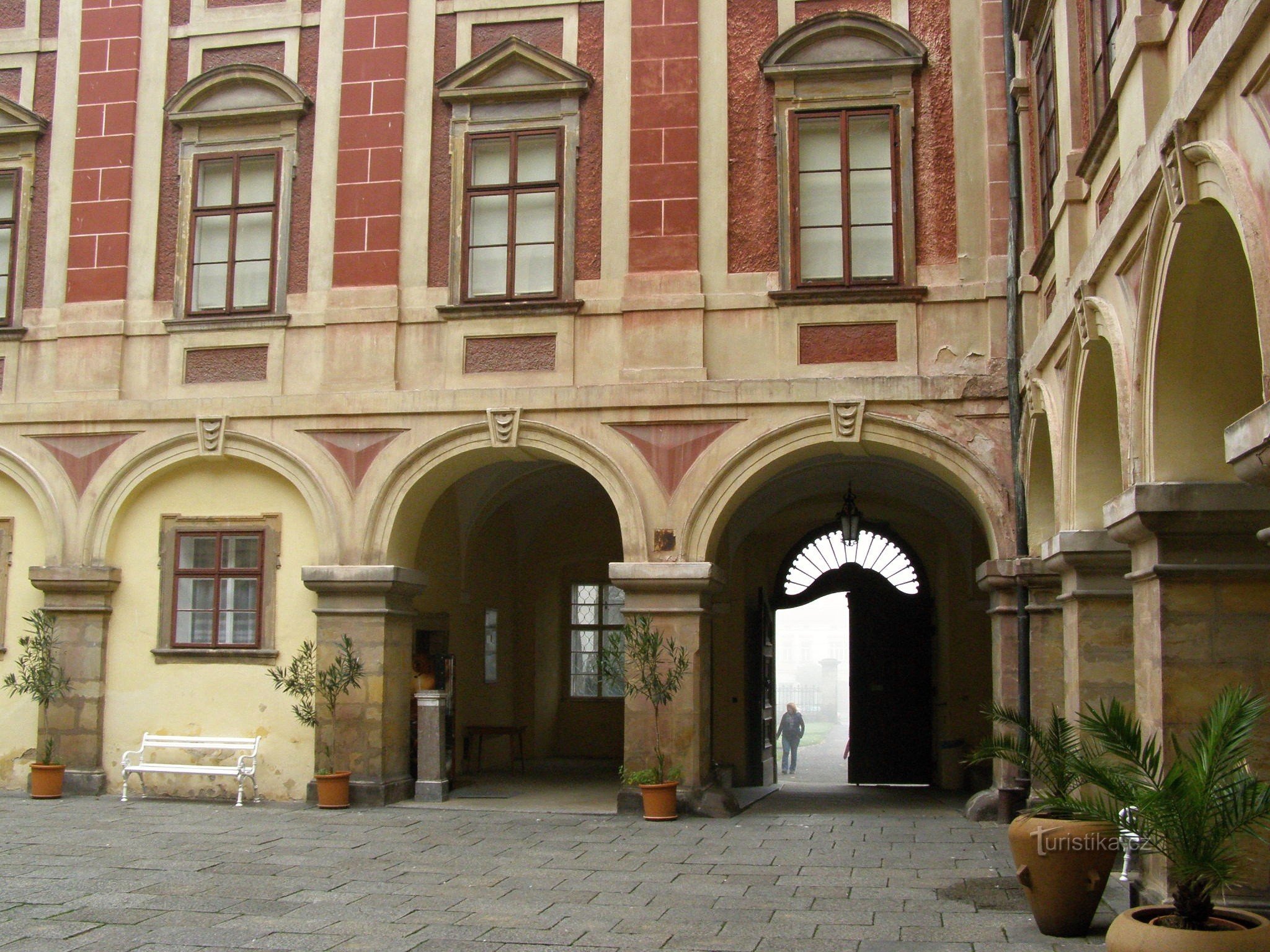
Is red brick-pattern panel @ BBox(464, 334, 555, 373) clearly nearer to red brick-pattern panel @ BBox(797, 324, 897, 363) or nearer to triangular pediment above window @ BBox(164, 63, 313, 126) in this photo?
red brick-pattern panel @ BBox(797, 324, 897, 363)

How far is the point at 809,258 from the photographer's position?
12.5 meters

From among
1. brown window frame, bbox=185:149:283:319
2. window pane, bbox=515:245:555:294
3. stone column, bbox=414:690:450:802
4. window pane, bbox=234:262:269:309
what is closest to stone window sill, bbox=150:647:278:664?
stone column, bbox=414:690:450:802

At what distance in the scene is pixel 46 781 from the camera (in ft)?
41.9

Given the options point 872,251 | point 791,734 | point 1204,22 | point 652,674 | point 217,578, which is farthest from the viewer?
point 791,734

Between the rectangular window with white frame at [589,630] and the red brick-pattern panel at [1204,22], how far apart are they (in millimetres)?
12704

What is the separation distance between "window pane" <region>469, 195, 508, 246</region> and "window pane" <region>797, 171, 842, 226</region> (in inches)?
112

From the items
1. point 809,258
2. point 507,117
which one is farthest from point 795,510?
point 507,117

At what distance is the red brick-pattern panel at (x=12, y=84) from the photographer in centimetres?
1430

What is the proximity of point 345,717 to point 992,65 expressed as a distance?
833cm

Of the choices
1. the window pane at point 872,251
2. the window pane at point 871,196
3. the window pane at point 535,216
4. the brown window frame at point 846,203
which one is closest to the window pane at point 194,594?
the window pane at point 535,216

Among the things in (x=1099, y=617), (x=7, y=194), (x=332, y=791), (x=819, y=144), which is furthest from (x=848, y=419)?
(x=7, y=194)

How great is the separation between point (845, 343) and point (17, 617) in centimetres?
856

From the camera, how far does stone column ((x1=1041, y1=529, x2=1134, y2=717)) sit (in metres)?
8.53

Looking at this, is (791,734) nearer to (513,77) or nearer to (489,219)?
(489,219)
